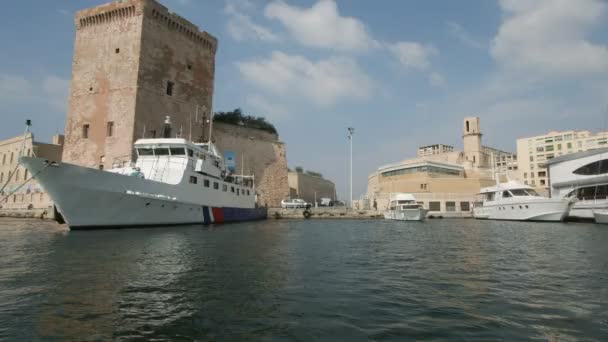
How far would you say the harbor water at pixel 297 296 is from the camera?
15.0 ft

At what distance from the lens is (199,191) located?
23.7 metres

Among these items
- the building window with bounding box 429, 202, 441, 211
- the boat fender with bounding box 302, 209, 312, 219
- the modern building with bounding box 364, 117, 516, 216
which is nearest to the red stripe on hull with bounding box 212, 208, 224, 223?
the boat fender with bounding box 302, 209, 312, 219

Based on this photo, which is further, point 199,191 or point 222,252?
point 199,191

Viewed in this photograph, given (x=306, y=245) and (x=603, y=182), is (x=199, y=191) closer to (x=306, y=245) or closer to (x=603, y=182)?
(x=306, y=245)

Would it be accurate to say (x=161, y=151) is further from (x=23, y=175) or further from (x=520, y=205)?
(x=23, y=175)

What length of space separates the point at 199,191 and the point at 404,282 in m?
18.7

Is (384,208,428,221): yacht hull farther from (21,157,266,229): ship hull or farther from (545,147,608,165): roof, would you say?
(21,157,266,229): ship hull

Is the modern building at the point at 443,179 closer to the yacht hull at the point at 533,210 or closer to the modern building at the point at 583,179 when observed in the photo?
the yacht hull at the point at 533,210

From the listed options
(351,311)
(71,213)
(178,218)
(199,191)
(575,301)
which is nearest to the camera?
(351,311)

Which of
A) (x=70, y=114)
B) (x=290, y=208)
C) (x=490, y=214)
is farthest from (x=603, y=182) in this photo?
(x=70, y=114)

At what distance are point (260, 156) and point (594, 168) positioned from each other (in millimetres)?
35898

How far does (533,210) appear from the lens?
30.8 m

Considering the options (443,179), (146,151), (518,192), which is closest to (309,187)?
(443,179)

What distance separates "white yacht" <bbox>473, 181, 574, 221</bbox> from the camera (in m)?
29.6
